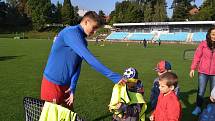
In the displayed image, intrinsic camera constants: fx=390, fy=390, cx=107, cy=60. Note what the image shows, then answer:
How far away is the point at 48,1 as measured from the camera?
108m

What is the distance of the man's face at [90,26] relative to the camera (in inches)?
185

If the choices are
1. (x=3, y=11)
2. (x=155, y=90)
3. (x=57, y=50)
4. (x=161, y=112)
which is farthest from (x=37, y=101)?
(x=3, y=11)

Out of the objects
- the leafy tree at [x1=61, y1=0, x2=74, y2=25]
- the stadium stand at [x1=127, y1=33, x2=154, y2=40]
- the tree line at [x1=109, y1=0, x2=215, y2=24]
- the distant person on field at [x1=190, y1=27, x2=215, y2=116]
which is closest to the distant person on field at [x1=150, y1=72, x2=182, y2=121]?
the distant person on field at [x1=190, y1=27, x2=215, y2=116]

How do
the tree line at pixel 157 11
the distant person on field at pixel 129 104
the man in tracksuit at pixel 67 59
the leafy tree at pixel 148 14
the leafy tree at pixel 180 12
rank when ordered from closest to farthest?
the man in tracksuit at pixel 67 59, the distant person on field at pixel 129 104, the tree line at pixel 157 11, the leafy tree at pixel 148 14, the leafy tree at pixel 180 12

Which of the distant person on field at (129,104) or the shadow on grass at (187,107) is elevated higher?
the distant person on field at (129,104)

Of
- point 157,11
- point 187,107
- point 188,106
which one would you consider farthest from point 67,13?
point 187,107

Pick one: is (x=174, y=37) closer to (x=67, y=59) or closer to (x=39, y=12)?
(x=39, y=12)

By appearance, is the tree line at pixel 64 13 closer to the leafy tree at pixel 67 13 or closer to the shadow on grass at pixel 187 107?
the leafy tree at pixel 67 13

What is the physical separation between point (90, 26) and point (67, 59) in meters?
0.55

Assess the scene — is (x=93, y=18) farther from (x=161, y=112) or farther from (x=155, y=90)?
(x=155, y=90)

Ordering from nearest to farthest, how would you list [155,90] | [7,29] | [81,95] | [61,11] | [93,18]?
[93,18] → [155,90] → [81,95] → [7,29] → [61,11]

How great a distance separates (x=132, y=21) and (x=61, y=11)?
21.2 metres

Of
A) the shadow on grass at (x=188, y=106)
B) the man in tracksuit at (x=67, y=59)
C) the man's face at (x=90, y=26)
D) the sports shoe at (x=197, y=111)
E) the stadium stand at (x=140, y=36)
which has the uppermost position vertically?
the man's face at (x=90, y=26)

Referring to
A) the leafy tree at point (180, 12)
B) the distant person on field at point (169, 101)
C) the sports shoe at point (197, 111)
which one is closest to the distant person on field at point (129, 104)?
the distant person on field at point (169, 101)
